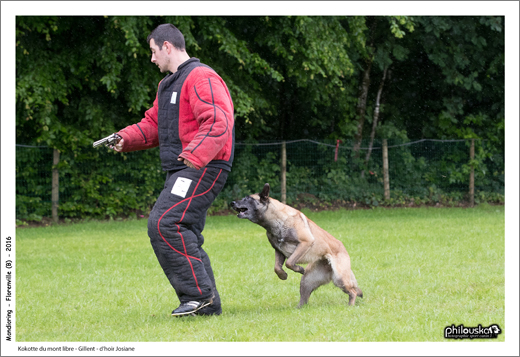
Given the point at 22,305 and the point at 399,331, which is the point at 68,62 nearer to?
the point at 22,305

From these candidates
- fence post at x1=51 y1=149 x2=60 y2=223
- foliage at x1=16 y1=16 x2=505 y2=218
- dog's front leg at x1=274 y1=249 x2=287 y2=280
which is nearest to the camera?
dog's front leg at x1=274 y1=249 x2=287 y2=280

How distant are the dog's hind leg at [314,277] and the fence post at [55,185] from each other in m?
9.66

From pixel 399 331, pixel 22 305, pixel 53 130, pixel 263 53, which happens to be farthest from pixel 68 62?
pixel 399 331

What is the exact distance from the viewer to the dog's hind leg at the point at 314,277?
Result: 5297 millimetres

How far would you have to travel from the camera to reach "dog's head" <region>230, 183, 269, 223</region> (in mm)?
5074

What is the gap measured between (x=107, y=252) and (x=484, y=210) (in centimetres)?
1016

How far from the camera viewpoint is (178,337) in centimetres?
418

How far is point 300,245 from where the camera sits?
5.11 meters

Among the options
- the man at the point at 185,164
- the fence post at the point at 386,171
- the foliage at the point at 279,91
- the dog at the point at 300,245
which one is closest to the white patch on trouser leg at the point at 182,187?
the man at the point at 185,164

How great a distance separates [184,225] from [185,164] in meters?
0.51

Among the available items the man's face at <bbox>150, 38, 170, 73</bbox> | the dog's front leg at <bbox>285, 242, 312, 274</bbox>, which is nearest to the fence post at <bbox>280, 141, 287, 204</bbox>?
the dog's front leg at <bbox>285, 242, 312, 274</bbox>

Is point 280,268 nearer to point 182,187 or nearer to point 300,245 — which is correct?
point 300,245

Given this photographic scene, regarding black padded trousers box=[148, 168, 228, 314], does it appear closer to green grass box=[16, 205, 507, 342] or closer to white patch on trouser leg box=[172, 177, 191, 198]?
white patch on trouser leg box=[172, 177, 191, 198]

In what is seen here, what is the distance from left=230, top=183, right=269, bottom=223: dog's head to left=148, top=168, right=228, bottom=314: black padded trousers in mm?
464
